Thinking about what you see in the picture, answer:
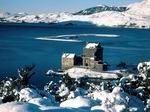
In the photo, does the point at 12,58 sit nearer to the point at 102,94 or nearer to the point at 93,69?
the point at 93,69

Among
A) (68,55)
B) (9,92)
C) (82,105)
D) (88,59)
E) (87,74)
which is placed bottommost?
(87,74)

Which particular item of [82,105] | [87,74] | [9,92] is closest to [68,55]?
[87,74]

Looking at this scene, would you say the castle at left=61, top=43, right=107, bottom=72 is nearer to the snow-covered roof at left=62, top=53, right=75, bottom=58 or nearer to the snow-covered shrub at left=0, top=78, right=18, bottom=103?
the snow-covered roof at left=62, top=53, right=75, bottom=58

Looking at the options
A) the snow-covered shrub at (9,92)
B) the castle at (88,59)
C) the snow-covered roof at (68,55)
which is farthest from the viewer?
the snow-covered roof at (68,55)

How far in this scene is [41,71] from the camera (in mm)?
43938

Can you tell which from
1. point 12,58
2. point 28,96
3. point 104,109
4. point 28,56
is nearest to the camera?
point 104,109

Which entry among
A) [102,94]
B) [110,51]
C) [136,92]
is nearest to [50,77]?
[110,51]

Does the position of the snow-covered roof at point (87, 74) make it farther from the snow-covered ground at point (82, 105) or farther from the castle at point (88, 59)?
the snow-covered ground at point (82, 105)

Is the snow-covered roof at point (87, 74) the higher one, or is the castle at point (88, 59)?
the castle at point (88, 59)

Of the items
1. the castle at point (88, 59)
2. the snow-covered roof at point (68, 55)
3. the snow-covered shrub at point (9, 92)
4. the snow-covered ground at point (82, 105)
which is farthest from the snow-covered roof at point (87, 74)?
the snow-covered ground at point (82, 105)

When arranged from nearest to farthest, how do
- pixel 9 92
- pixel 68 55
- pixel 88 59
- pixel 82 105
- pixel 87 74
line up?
1. pixel 82 105
2. pixel 9 92
3. pixel 87 74
4. pixel 88 59
5. pixel 68 55

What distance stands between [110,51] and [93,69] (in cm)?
2138

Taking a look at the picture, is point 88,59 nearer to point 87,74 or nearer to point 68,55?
point 68,55

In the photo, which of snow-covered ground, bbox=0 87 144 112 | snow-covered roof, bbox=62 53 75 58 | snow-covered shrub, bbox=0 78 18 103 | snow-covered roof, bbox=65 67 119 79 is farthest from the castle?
snow-covered ground, bbox=0 87 144 112
